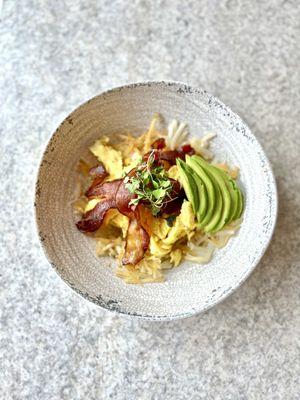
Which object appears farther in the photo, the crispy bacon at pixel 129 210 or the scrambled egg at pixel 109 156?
the scrambled egg at pixel 109 156

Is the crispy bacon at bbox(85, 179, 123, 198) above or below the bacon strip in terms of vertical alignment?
above

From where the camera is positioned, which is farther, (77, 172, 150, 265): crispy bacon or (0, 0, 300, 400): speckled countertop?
(0, 0, 300, 400): speckled countertop

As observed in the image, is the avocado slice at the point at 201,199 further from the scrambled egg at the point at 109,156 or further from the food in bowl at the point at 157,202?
the scrambled egg at the point at 109,156

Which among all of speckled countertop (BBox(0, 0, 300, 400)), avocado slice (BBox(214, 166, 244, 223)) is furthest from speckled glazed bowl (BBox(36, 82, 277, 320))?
speckled countertop (BBox(0, 0, 300, 400))

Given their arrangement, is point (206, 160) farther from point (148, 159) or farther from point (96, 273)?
point (96, 273)

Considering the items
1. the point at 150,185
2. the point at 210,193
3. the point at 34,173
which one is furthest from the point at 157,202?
the point at 34,173

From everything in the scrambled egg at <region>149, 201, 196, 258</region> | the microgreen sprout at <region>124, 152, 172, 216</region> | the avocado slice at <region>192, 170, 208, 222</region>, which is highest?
the microgreen sprout at <region>124, 152, 172, 216</region>

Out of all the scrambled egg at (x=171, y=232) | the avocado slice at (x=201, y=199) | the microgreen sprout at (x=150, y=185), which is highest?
the microgreen sprout at (x=150, y=185)

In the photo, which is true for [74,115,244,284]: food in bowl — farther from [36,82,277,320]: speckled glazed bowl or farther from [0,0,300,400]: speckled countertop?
[0,0,300,400]: speckled countertop

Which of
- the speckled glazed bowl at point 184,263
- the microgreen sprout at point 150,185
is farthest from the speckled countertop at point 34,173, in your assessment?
the microgreen sprout at point 150,185

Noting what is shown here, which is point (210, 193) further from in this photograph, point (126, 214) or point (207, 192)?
point (126, 214)
